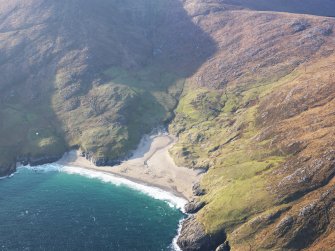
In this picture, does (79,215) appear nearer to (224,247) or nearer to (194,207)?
(194,207)

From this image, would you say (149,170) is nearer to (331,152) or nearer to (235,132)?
(235,132)

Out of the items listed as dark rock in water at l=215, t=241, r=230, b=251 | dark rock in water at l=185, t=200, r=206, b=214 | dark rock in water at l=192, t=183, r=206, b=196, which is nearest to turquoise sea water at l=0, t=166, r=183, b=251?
dark rock in water at l=185, t=200, r=206, b=214

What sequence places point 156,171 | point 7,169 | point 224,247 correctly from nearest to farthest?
point 224,247
point 156,171
point 7,169

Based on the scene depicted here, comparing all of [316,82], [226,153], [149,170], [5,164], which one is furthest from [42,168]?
[316,82]

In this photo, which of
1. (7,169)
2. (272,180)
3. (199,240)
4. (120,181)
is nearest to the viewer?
(199,240)

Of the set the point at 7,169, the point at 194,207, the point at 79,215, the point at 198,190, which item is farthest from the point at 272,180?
the point at 7,169

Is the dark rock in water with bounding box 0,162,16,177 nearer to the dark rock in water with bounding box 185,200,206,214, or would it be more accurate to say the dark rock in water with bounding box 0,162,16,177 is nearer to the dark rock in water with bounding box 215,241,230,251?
the dark rock in water with bounding box 185,200,206,214
